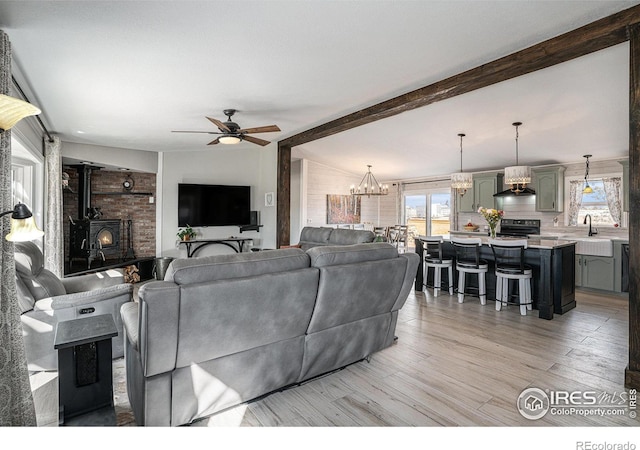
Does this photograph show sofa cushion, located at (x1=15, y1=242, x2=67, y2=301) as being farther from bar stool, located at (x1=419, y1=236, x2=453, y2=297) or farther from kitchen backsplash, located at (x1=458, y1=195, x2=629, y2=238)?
kitchen backsplash, located at (x1=458, y1=195, x2=629, y2=238)

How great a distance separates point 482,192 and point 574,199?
1601 millimetres

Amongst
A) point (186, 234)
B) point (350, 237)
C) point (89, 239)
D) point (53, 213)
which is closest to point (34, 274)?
point (53, 213)

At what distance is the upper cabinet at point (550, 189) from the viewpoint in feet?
20.8

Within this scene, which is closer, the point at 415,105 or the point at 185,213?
the point at 415,105

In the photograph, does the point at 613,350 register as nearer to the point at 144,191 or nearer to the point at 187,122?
the point at 187,122

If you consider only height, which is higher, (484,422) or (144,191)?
(144,191)

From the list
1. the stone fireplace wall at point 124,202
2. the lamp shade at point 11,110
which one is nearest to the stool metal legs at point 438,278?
the lamp shade at point 11,110

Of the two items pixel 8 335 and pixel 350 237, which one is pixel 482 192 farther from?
pixel 8 335

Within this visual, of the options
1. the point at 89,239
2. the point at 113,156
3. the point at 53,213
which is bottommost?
the point at 89,239

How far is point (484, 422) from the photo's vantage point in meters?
2.08

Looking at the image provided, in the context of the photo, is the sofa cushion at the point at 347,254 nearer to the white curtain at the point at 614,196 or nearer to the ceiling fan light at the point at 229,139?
the ceiling fan light at the point at 229,139

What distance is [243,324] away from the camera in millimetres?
1997
